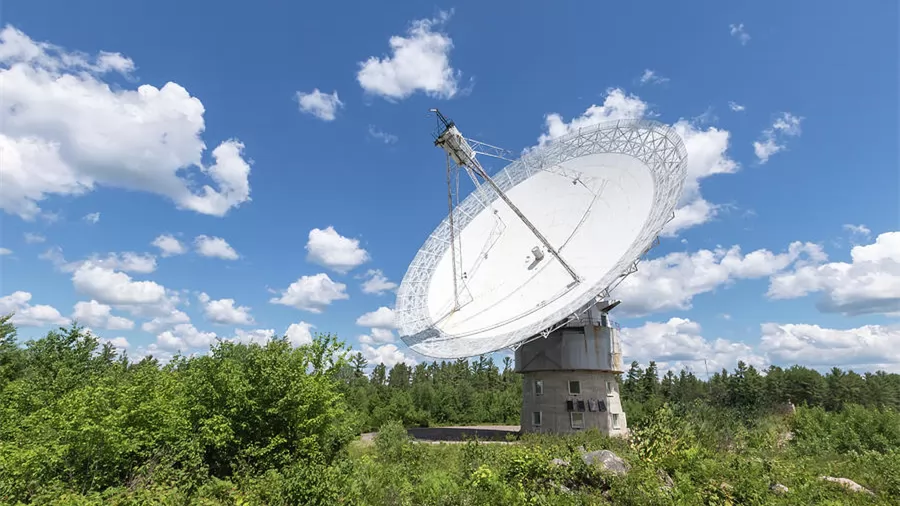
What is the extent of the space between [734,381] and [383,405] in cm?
6468

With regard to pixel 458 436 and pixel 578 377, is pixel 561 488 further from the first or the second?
pixel 458 436

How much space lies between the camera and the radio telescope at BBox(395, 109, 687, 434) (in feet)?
77.1

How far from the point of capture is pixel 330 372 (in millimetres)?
16609

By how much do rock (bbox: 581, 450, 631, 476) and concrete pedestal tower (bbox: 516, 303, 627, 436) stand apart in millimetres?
13790

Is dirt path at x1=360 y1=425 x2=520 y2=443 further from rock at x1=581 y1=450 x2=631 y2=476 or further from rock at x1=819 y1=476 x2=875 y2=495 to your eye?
rock at x1=819 y1=476 x2=875 y2=495

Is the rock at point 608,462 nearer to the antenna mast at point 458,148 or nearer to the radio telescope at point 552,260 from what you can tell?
the radio telescope at point 552,260

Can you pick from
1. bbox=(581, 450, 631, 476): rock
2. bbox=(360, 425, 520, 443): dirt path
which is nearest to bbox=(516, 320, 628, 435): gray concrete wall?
bbox=(360, 425, 520, 443): dirt path

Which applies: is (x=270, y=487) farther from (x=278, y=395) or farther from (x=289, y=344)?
(x=289, y=344)

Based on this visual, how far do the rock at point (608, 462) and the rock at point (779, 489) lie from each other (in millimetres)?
4230

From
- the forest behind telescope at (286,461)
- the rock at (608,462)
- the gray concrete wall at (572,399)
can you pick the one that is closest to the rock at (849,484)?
the forest behind telescope at (286,461)

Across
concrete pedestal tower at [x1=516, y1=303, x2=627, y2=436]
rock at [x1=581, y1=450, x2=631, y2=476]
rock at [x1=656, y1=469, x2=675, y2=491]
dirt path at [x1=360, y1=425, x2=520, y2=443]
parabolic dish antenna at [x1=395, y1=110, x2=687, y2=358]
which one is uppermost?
parabolic dish antenna at [x1=395, y1=110, x2=687, y2=358]

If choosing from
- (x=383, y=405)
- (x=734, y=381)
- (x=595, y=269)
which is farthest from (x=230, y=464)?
(x=734, y=381)

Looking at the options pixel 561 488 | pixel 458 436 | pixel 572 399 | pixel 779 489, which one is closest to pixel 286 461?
pixel 561 488

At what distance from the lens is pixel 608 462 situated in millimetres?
14656
